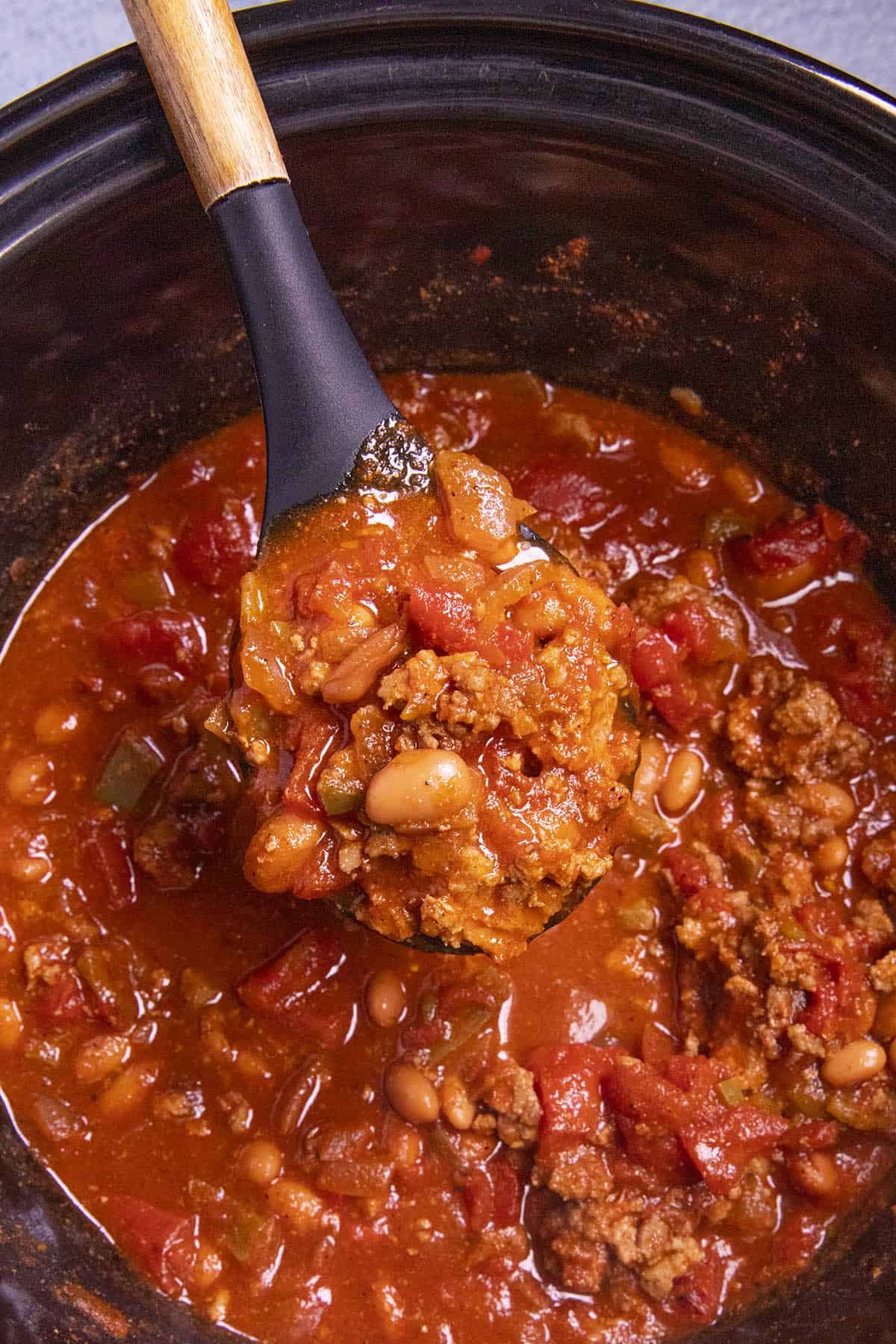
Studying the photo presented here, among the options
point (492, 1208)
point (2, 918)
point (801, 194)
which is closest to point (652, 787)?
point (492, 1208)

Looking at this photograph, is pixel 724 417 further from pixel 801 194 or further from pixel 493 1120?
pixel 493 1120

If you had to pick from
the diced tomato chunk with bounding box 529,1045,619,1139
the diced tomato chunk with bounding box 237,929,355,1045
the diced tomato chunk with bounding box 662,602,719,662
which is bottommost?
the diced tomato chunk with bounding box 529,1045,619,1139

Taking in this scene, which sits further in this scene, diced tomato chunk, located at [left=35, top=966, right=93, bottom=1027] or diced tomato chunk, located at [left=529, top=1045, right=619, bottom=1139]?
diced tomato chunk, located at [left=35, top=966, right=93, bottom=1027]

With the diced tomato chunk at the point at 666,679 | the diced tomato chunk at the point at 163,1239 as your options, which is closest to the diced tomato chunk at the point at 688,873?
the diced tomato chunk at the point at 666,679

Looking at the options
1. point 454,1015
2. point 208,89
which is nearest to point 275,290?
point 208,89

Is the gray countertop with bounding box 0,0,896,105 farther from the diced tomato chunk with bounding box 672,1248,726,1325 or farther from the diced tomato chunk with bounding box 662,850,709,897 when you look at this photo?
the diced tomato chunk with bounding box 672,1248,726,1325

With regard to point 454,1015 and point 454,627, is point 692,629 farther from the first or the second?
point 454,1015

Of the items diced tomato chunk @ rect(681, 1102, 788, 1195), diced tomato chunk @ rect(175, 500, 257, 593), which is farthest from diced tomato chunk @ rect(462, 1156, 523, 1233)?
diced tomato chunk @ rect(175, 500, 257, 593)
